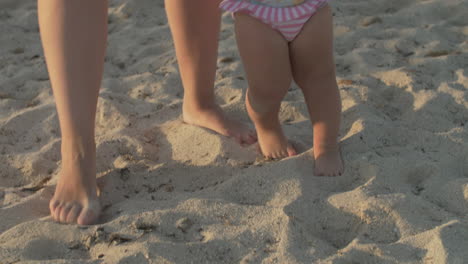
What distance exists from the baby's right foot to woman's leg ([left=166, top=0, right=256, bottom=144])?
17cm

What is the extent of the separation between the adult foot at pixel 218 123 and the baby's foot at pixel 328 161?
0.37 meters

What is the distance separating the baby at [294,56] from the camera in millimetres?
1910

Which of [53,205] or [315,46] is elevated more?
[315,46]

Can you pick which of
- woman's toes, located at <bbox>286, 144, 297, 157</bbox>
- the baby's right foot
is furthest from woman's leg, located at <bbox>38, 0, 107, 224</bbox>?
woman's toes, located at <bbox>286, 144, 297, 157</bbox>

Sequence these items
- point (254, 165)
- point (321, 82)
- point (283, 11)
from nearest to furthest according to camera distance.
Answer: point (283, 11) < point (321, 82) < point (254, 165)

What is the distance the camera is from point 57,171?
2.28 m

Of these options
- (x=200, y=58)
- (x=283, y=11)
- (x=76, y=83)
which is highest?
(x=283, y=11)

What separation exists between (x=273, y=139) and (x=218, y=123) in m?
0.33

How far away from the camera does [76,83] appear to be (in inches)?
75.8

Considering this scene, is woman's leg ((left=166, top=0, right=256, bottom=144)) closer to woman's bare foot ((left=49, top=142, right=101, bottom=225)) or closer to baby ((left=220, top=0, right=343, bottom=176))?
baby ((left=220, top=0, right=343, bottom=176))

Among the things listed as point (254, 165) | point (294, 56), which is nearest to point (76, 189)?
point (254, 165)

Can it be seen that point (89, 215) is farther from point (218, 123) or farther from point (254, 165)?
point (218, 123)

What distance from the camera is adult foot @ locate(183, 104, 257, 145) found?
95.6 inches

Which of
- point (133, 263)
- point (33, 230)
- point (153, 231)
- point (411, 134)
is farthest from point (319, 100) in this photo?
point (33, 230)
